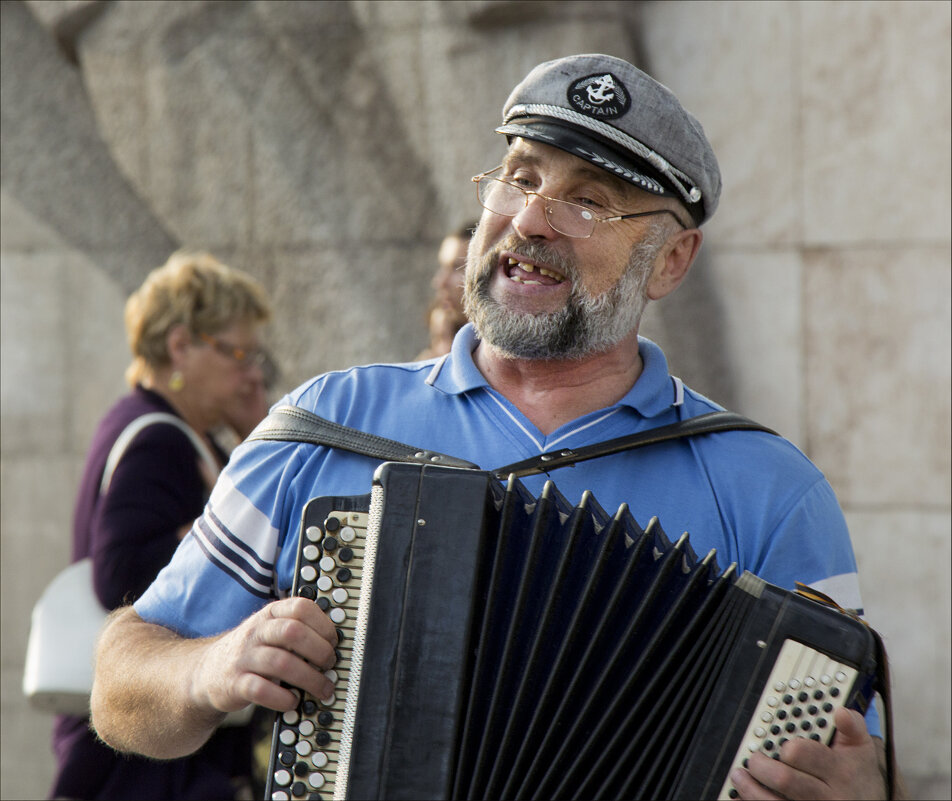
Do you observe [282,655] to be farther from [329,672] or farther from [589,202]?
[589,202]

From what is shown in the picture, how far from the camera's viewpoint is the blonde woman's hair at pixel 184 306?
3.57 m

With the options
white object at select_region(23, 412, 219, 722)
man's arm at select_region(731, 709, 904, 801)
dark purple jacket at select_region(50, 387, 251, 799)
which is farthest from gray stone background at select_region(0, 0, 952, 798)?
man's arm at select_region(731, 709, 904, 801)

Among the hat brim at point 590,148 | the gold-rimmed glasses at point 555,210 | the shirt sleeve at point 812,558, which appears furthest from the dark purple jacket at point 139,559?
the shirt sleeve at point 812,558

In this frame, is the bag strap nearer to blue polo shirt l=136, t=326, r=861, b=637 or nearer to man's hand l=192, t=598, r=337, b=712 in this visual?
blue polo shirt l=136, t=326, r=861, b=637

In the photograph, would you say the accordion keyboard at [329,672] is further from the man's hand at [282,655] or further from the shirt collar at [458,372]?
the shirt collar at [458,372]

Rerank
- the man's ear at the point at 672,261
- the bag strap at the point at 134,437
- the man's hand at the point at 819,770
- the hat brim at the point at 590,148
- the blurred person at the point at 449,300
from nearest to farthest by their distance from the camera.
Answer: the man's hand at the point at 819,770 < the hat brim at the point at 590,148 < the man's ear at the point at 672,261 < the bag strap at the point at 134,437 < the blurred person at the point at 449,300

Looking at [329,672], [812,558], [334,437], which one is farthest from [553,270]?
[329,672]

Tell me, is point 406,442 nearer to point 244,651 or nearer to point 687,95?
point 244,651

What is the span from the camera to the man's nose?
81.9 inches

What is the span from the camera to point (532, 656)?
5.49 feet

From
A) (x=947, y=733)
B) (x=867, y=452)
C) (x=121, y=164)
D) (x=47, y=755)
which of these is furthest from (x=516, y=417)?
(x=47, y=755)

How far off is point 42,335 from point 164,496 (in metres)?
1.74

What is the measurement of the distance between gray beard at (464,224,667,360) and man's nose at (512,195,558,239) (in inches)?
0.8

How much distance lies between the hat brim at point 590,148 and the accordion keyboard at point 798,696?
34.5 inches
